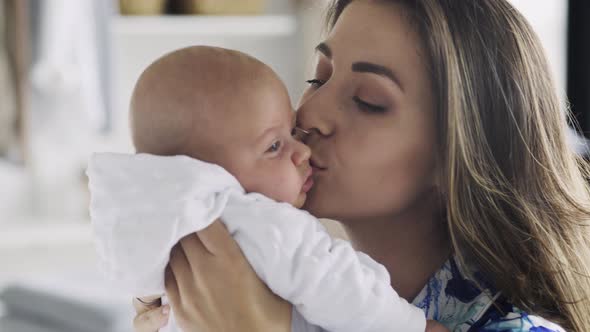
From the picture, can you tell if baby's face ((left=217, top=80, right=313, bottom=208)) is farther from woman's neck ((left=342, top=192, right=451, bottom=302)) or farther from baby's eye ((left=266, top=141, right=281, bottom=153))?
woman's neck ((left=342, top=192, right=451, bottom=302))

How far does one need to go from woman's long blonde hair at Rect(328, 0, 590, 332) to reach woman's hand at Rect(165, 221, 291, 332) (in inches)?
13.3

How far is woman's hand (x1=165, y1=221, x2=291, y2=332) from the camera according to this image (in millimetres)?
994

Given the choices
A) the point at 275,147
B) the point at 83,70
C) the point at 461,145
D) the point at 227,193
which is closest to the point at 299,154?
the point at 275,147

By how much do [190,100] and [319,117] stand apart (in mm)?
256

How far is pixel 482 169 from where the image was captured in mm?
1198

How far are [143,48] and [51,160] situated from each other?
64 cm

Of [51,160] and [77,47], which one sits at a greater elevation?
[77,47]

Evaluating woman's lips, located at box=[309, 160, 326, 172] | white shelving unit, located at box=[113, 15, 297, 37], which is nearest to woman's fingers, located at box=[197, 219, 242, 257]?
woman's lips, located at box=[309, 160, 326, 172]

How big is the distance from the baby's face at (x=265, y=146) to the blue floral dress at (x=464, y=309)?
189mm

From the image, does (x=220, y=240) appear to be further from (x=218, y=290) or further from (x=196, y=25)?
(x=196, y=25)

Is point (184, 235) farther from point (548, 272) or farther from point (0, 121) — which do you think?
point (0, 121)

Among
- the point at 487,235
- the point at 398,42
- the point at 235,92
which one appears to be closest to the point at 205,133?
the point at 235,92

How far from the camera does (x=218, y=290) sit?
1.04 m

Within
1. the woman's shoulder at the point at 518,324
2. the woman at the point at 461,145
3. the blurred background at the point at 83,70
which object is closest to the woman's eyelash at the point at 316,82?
the woman at the point at 461,145
